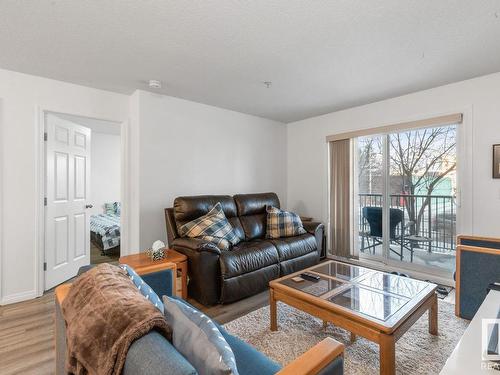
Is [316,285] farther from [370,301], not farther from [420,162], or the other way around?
[420,162]

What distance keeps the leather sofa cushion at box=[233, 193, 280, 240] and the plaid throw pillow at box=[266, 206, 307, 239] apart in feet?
0.49

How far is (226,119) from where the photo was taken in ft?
13.2

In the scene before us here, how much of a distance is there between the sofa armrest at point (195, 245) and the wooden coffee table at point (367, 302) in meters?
0.77

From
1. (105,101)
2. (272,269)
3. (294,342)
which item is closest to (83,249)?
(105,101)

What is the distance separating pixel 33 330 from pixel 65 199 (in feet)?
5.05

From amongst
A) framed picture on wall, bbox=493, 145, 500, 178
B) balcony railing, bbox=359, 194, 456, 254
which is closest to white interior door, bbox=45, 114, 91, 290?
balcony railing, bbox=359, 194, 456, 254

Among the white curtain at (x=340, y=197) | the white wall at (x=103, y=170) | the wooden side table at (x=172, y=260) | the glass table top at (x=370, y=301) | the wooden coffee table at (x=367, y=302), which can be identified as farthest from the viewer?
the white wall at (x=103, y=170)

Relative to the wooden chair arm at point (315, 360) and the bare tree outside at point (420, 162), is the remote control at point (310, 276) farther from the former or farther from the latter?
the bare tree outside at point (420, 162)

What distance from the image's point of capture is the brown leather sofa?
253cm

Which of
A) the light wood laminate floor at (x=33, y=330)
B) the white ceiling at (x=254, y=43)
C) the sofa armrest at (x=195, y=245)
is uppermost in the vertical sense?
the white ceiling at (x=254, y=43)

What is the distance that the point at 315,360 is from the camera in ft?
2.69

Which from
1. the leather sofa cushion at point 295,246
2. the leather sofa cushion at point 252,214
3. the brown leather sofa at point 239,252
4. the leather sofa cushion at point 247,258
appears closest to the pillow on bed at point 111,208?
the brown leather sofa at point 239,252

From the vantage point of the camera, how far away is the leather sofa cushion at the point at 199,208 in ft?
10.0

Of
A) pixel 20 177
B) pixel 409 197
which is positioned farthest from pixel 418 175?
pixel 20 177
